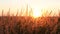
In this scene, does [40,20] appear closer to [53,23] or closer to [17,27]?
[53,23]

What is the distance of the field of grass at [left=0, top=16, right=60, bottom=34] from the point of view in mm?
5000

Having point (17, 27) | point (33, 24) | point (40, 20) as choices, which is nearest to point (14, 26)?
point (17, 27)

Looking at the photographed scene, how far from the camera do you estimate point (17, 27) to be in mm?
5125

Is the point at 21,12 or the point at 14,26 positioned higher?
the point at 21,12

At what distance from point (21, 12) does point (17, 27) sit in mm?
791

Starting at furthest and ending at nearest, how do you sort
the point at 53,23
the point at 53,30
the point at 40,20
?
1. the point at 40,20
2. the point at 53,23
3. the point at 53,30

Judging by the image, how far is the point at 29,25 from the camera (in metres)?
5.16

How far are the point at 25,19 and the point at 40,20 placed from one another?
469 millimetres

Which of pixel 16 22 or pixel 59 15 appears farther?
pixel 59 15

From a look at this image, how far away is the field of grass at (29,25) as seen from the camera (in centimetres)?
500

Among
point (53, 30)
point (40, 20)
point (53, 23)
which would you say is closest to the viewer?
point (53, 30)

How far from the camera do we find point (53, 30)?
16.2 ft

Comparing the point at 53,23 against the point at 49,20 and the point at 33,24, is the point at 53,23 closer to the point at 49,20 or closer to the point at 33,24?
the point at 49,20

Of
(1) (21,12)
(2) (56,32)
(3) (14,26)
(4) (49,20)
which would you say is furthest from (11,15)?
(2) (56,32)
